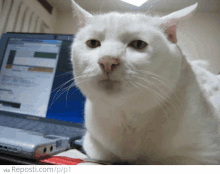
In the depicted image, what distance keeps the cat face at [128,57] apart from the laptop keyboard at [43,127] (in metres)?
0.45

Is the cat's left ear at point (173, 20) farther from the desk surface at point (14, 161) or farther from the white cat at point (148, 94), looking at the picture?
the desk surface at point (14, 161)

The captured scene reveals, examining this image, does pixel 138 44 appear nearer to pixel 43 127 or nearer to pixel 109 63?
pixel 109 63

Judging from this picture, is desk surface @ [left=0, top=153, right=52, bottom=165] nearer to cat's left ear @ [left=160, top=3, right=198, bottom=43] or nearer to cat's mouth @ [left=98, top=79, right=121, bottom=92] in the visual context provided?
cat's mouth @ [left=98, top=79, right=121, bottom=92]

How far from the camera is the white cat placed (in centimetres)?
34

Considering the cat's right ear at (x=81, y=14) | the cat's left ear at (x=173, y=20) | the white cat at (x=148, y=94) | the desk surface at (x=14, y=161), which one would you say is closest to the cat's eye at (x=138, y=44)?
the white cat at (x=148, y=94)

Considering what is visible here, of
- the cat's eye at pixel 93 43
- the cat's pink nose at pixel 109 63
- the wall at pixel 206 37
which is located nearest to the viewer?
the cat's pink nose at pixel 109 63

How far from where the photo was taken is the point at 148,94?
0.37 meters

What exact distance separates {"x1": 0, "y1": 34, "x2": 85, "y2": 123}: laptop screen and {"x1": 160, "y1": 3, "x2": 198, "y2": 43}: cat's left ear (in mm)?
557

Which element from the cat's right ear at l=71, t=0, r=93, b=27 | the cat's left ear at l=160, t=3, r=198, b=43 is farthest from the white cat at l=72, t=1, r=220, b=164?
the cat's right ear at l=71, t=0, r=93, b=27

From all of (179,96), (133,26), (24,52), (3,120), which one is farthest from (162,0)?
(3,120)

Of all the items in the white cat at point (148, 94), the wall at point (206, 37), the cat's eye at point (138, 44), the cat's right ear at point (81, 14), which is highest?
the wall at point (206, 37)

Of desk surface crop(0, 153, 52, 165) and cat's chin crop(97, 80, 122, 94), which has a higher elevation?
cat's chin crop(97, 80, 122, 94)

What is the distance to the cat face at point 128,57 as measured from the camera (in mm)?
328

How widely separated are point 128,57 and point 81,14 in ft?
0.99
